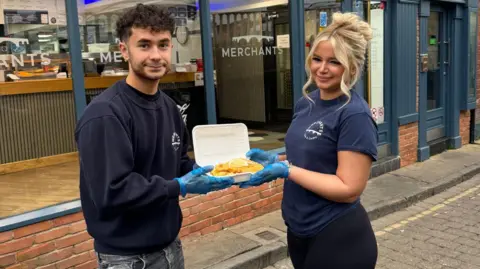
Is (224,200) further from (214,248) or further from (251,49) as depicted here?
(251,49)

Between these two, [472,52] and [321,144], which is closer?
[321,144]

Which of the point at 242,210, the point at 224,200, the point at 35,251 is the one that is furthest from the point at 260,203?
the point at 35,251

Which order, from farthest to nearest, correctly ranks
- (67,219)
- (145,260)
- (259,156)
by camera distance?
(67,219) < (259,156) < (145,260)

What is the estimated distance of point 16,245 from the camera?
3.65 m

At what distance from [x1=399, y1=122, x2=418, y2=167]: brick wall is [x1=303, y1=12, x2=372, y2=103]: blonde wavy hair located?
589 cm

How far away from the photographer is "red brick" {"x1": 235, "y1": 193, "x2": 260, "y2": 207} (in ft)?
17.3

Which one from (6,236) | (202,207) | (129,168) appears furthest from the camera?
(202,207)

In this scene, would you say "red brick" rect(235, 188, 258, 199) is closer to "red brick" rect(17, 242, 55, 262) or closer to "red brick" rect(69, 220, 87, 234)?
"red brick" rect(69, 220, 87, 234)

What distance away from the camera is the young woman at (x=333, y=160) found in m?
2.17

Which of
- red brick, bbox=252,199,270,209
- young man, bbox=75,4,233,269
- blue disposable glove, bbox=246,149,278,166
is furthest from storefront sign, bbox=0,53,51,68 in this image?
young man, bbox=75,4,233,269

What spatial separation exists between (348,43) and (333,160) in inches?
21.8

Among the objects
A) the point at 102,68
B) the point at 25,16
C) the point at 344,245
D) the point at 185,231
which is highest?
the point at 25,16

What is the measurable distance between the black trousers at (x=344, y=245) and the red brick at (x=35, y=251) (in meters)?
2.40

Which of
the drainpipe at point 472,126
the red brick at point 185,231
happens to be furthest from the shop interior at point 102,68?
the drainpipe at point 472,126
